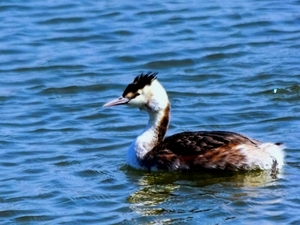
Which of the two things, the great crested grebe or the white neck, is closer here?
the great crested grebe

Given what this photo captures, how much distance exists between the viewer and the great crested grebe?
1012 centimetres

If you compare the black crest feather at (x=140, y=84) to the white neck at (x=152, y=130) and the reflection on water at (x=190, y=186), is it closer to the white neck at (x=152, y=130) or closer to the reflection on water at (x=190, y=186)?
the white neck at (x=152, y=130)

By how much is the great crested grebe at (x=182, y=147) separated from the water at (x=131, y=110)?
0.35ft

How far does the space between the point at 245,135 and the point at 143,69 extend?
3.07 m

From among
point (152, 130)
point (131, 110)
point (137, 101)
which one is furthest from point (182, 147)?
point (131, 110)

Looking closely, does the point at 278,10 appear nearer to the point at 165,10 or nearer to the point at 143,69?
the point at 165,10

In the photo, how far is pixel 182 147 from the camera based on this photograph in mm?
10289

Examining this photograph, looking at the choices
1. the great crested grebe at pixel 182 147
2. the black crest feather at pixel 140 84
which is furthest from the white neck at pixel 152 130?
the black crest feather at pixel 140 84

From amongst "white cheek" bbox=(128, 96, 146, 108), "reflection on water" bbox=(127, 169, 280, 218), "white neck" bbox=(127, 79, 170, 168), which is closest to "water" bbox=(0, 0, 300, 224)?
"reflection on water" bbox=(127, 169, 280, 218)

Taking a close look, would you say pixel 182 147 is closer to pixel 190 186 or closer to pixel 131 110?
pixel 190 186

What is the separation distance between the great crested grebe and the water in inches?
4.2

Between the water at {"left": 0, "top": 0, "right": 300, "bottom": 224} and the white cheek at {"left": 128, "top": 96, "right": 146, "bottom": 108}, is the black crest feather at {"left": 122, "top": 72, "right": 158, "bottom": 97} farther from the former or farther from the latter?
the water at {"left": 0, "top": 0, "right": 300, "bottom": 224}

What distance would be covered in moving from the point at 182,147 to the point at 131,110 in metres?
2.05

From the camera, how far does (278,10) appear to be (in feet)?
52.1
